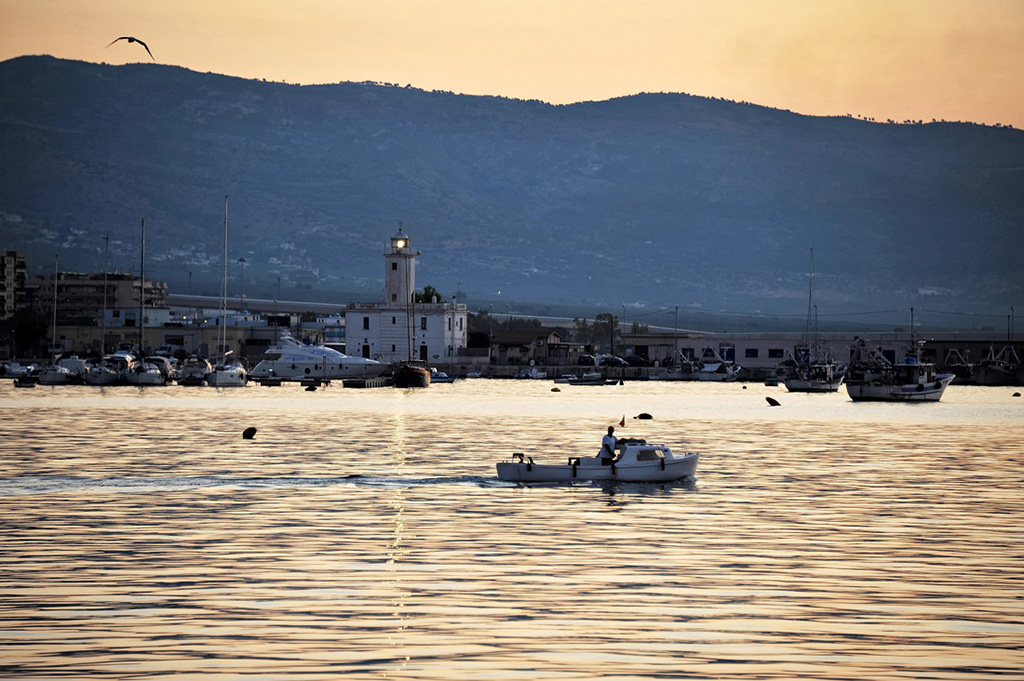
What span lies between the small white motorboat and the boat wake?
5.00ft

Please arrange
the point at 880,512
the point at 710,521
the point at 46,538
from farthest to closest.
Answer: the point at 880,512, the point at 710,521, the point at 46,538

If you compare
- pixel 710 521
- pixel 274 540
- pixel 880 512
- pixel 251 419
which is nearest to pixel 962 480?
pixel 880 512

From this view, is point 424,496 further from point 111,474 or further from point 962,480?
point 962,480

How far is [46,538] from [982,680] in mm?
24236

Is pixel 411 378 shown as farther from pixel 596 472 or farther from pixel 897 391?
pixel 596 472

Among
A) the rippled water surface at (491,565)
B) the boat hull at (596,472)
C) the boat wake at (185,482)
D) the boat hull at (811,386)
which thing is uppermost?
the boat hull at (811,386)

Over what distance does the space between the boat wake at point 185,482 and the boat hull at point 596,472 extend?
47.7 inches

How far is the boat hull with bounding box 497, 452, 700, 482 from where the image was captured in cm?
5059

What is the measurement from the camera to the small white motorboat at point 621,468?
166 ft

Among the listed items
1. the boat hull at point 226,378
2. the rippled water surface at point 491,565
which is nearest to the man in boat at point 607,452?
the rippled water surface at point 491,565

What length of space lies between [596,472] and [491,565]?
62.0 ft

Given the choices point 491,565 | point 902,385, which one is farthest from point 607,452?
point 902,385

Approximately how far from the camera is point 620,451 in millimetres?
51000

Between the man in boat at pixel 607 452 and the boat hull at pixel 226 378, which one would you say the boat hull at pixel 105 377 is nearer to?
the boat hull at pixel 226 378
